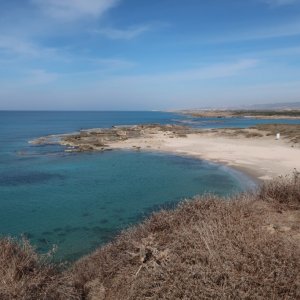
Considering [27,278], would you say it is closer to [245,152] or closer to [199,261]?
[199,261]

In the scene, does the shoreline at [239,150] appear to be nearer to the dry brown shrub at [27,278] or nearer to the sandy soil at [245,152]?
the sandy soil at [245,152]

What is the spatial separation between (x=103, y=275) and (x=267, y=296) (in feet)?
11.8

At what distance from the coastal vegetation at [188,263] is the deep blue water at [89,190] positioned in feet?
8.89

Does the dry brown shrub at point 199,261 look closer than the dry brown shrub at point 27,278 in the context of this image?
Yes

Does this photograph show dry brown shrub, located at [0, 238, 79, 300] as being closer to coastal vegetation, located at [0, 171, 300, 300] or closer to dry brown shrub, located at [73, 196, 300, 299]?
coastal vegetation, located at [0, 171, 300, 300]

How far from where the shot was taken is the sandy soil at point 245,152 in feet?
85.2

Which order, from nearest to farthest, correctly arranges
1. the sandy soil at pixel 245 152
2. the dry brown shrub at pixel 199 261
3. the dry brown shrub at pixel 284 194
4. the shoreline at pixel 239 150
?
the dry brown shrub at pixel 199 261, the dry brown shrub at pixel 284 194, the sandy soil at pixel 245 152, the shoreline at pixel 239 150

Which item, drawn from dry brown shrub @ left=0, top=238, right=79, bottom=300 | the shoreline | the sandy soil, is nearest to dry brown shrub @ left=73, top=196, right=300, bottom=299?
dry brown shrub @ left=0, top=238, right=79, bottom=300

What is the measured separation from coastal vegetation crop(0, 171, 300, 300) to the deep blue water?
8.89 ft

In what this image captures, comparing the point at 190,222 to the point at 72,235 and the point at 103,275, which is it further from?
the point at 72,235

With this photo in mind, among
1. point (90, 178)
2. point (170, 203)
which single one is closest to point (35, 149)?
point (90, 178)

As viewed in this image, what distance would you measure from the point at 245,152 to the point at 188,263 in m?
30.1

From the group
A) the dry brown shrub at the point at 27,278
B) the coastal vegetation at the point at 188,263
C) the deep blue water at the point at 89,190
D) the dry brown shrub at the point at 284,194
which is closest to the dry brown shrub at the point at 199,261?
the coastal vegetation at the point at 188,263

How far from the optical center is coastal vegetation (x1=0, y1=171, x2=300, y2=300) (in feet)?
17.8
